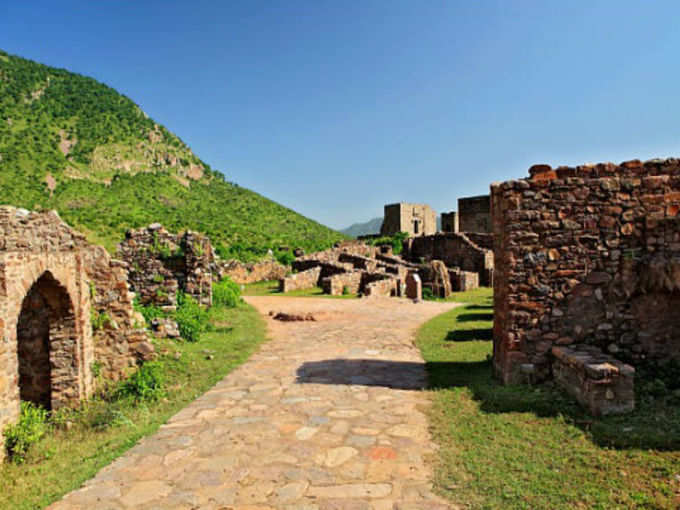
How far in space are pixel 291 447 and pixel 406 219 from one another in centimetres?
4024

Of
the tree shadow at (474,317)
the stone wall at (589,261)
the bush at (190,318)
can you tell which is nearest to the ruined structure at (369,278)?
the tree shadow at (474,317)

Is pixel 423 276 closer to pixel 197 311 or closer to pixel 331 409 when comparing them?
pixel 197 311

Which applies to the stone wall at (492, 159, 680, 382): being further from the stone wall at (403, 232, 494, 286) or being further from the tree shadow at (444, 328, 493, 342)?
the stone wall at (403, 232, 494, 286)

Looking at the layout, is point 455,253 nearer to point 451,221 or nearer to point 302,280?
point 451,221

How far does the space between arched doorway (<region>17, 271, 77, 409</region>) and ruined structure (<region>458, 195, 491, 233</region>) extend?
32.3m

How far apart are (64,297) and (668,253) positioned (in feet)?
28.9

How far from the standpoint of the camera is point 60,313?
650 cm

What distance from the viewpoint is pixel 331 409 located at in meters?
5.75

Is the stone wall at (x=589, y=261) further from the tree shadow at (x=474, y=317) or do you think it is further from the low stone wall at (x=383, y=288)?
the low stone wall at (x=383, y=288)

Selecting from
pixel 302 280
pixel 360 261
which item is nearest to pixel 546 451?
pixel 302 280

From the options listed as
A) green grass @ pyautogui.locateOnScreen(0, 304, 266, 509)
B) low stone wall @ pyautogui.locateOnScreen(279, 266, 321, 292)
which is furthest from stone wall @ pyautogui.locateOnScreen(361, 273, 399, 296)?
green grass @ pyautogui.locateOnScreen(0, 304, 266, 509)

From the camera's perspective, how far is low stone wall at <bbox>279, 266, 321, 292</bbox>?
2103cm

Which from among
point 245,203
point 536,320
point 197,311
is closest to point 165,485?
point 536,320

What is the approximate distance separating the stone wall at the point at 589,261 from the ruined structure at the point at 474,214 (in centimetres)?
2933
